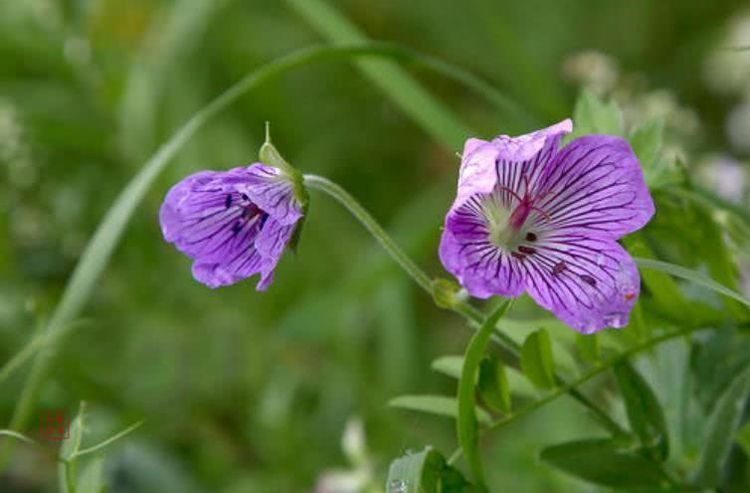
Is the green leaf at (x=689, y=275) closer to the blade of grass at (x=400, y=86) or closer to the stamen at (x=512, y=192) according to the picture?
the stamen at (x=512, y=192)

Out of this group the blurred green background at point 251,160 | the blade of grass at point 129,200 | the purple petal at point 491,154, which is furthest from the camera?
the blurred green background at point 251,160

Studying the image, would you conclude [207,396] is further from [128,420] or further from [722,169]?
[722,169]

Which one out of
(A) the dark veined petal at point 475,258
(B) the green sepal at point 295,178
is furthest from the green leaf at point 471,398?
(B) the green sepal at point 295,178

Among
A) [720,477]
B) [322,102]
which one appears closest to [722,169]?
[720,477]

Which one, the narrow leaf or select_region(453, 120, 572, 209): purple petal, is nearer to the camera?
select_region(453, 120, 572, 209): purple petal

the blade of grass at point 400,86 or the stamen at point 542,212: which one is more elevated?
the blade of grass at point 400,86

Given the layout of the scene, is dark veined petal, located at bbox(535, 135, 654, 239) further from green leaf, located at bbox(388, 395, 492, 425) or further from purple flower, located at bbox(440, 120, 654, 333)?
green leaf, located at bbox(388, 395, 492, 425)

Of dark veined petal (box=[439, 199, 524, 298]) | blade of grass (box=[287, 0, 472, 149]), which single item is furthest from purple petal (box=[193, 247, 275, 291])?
blade of grass (box=[287, 0, 472, 149])
